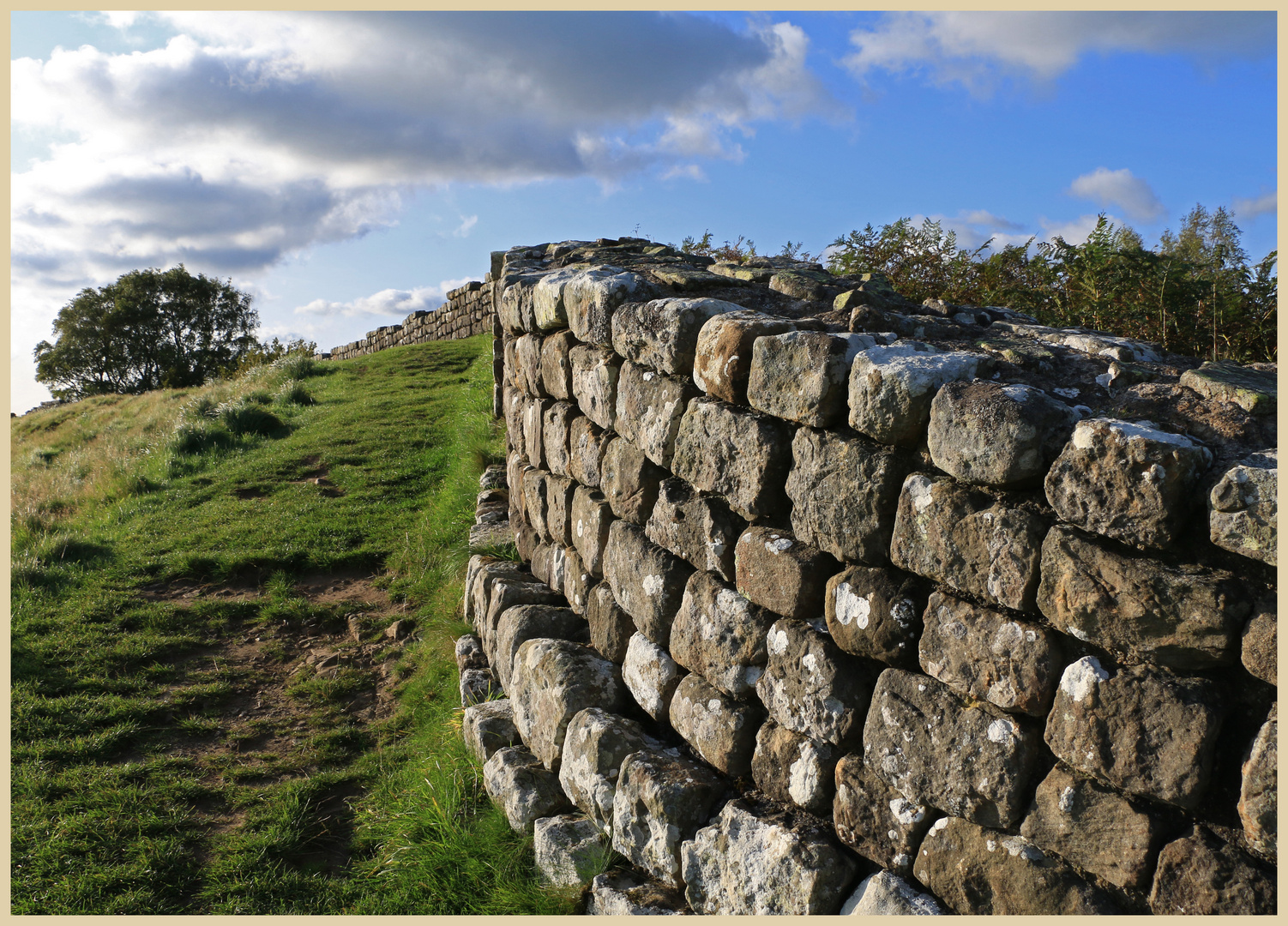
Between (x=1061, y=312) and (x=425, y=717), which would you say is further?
(x=425, y=717)

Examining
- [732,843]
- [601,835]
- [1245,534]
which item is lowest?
[601,835]

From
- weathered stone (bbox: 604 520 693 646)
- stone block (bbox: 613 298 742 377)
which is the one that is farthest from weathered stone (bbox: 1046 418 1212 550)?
weathered stone (bbox: 604 520 693 646)

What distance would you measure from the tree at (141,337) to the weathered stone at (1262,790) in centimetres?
4108

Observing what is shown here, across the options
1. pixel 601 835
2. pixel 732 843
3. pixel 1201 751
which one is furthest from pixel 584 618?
pixel 1201 751

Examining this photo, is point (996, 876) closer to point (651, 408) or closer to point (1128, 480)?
point (1128, 480)

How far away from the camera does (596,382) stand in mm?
3734

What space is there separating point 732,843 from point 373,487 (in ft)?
22.0

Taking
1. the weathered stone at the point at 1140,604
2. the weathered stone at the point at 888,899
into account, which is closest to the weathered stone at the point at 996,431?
the weathered stone at the point at 1140,604

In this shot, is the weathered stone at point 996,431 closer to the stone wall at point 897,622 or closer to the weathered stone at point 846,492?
the stone wall at point 897,622

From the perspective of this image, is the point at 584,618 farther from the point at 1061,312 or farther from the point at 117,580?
the point at 117,580

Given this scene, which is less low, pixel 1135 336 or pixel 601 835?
pixel 1135 336

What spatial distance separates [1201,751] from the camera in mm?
1595

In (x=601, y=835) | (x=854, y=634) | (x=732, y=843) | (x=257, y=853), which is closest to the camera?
(x=854, y=634)

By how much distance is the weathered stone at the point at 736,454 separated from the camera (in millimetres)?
2604
